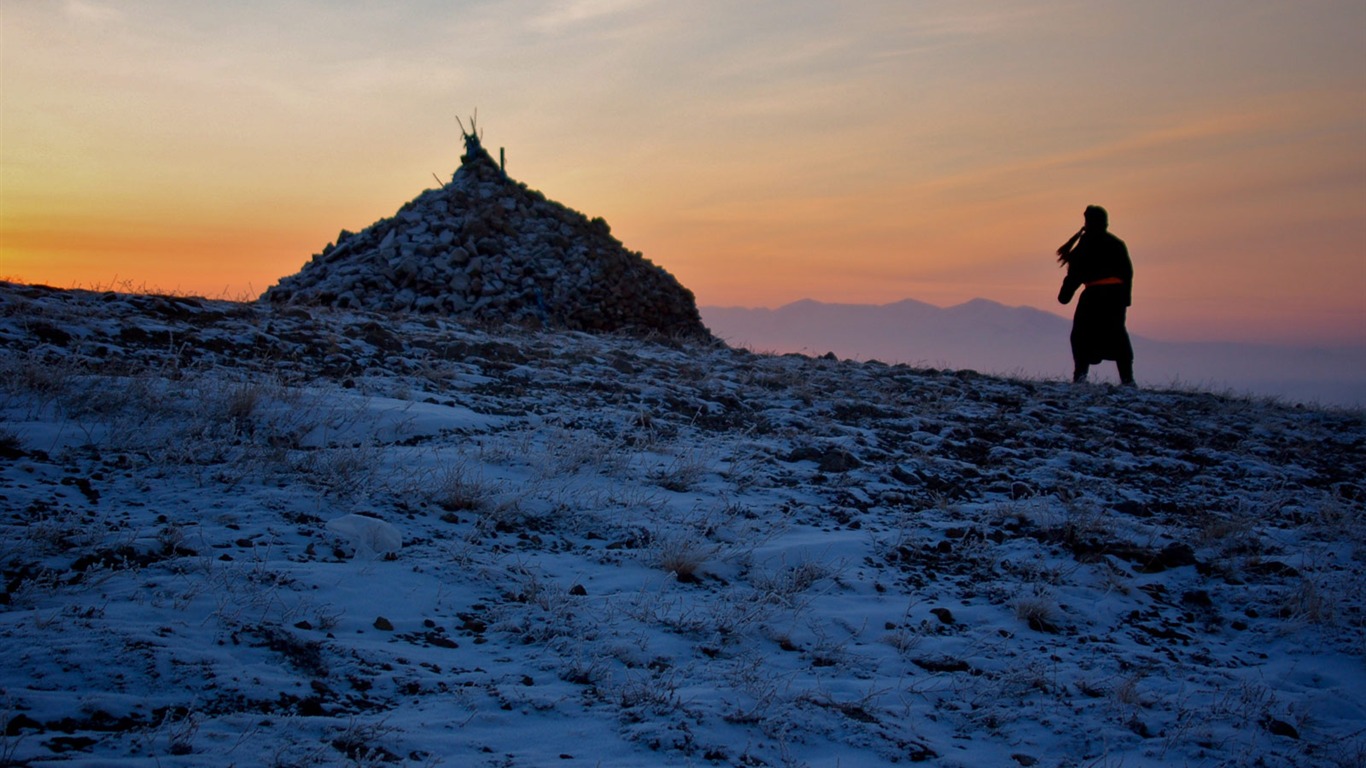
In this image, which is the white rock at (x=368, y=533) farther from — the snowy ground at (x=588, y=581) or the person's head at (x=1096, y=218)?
the person's head at (x=1096, y=218)

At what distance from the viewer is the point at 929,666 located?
294cm

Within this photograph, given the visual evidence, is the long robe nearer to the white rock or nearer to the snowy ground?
the snowy ground

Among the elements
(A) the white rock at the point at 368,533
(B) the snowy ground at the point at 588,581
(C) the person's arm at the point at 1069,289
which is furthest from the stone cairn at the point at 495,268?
(A) the white rock at the point at 368,533

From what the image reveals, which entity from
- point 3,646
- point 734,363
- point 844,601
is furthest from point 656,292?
point 3,646

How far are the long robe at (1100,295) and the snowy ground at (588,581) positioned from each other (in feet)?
15.0

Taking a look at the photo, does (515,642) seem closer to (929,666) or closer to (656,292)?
(929,666)

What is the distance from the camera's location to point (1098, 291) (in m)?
10.5

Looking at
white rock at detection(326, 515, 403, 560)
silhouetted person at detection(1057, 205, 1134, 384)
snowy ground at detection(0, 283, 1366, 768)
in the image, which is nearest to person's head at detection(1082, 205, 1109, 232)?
silhouetted person at detection(1057, 205, 1134, 384)

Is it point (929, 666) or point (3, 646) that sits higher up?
point (3, 646)

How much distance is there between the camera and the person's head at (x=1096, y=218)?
10.4 metres

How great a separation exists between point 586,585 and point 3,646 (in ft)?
5.62

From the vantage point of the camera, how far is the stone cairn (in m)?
12.8

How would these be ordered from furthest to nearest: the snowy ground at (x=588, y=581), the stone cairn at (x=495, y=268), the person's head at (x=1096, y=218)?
the stone cairn at (x=495, y=268), the person's head at (x=1096, y=218), the snowy ground at (x=588, y=581)

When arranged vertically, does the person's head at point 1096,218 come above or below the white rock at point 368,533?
above
